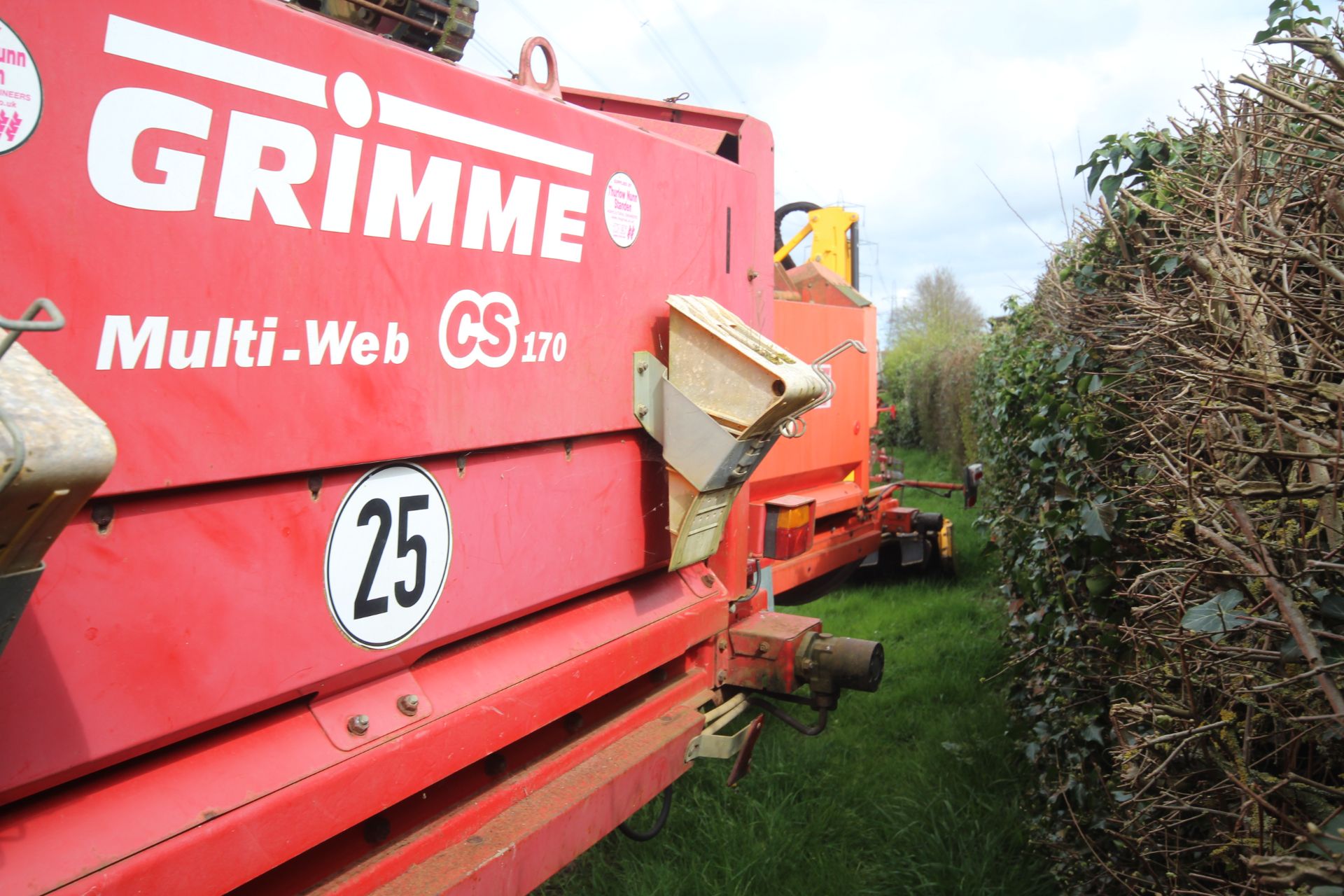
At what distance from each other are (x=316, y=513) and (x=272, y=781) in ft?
1.48

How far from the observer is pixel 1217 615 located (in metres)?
1.62

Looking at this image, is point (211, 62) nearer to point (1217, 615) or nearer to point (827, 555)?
point (1217, 615)

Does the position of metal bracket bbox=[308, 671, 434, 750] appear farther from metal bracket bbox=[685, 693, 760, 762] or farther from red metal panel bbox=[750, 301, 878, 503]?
red metal panel bbox=[750, 301, 878, 503]

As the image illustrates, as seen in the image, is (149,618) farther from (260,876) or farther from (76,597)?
(260,876)

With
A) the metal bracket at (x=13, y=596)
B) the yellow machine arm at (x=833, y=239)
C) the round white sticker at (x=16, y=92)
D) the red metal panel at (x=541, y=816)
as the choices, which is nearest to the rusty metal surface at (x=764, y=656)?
the red metal panel at (x=541, y=816)

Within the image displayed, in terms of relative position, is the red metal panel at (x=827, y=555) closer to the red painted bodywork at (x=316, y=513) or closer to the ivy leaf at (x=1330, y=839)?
the red painted bodywork at (x=316, y=513)

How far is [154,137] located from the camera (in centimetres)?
138

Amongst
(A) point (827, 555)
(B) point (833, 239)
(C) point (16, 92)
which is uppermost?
(B) point (833, 239)

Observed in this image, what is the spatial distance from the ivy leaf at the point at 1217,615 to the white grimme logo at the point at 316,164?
4.98 feet

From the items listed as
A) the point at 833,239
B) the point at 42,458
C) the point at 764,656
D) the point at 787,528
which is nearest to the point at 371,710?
the point at 42,458

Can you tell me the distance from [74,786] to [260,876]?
1.30ft

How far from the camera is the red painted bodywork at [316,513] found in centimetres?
130

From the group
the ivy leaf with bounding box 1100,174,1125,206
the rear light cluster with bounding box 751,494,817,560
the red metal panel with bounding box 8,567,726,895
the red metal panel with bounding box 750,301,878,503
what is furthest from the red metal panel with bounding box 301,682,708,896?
the red metal panel with bounding box 750,301,878,503

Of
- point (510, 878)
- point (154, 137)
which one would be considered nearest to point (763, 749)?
point (510, 878)
